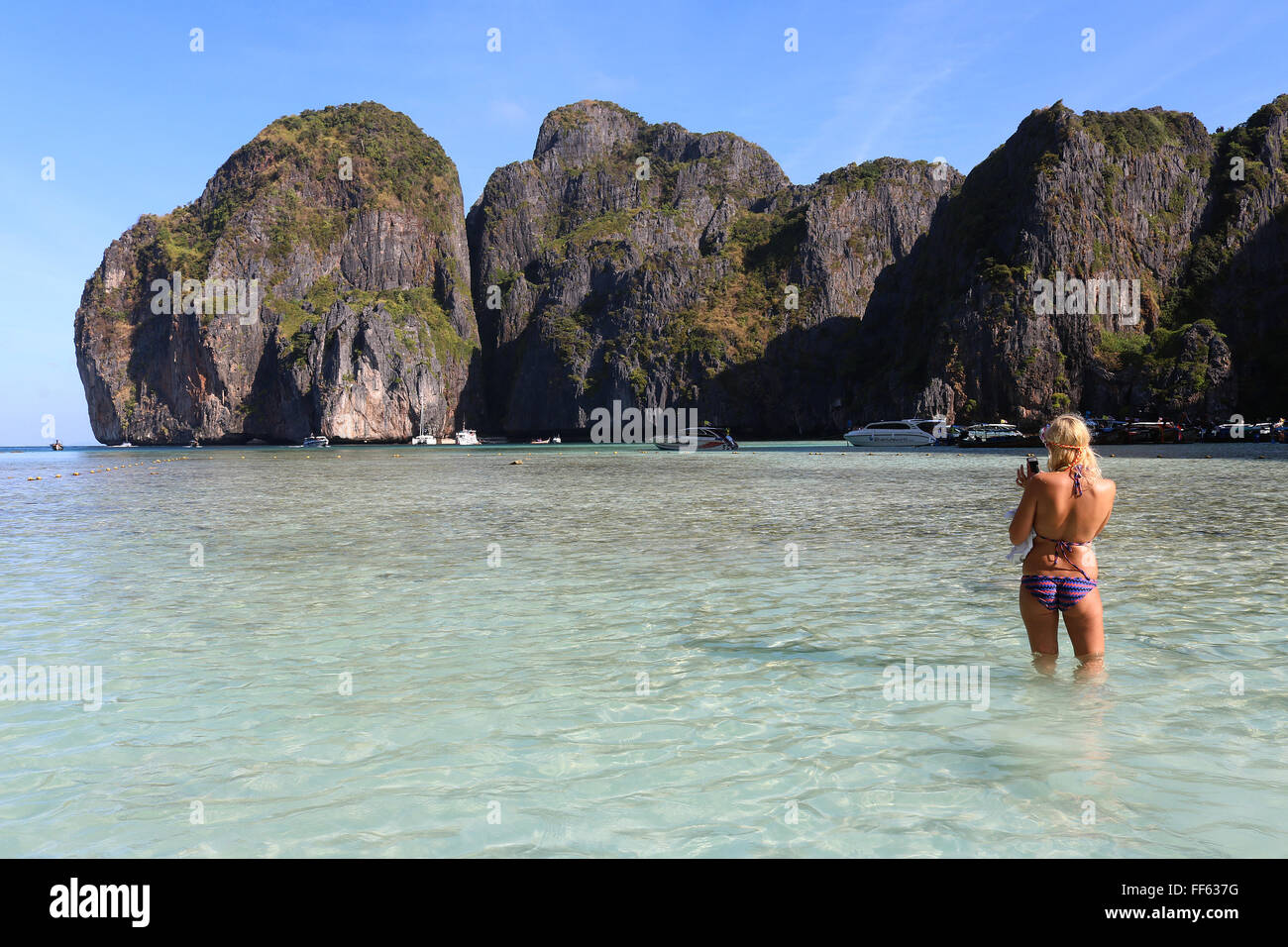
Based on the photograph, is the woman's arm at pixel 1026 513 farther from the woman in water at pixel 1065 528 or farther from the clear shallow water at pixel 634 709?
the clear shallow water at pixel 634 709

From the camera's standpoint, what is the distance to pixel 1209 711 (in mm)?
5836

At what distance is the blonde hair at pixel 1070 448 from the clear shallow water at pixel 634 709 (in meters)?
1.79

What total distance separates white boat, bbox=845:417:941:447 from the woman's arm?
92.2m

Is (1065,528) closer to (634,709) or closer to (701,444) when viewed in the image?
(634,709)

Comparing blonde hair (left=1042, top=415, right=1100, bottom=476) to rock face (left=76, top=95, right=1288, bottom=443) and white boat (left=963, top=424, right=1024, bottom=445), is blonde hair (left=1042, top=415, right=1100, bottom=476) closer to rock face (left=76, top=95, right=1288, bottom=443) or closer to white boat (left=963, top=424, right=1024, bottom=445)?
white boat (left=963, top=424, right=1024, bottom=445)

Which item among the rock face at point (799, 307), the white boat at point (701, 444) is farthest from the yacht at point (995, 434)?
the rock face at point (799, 307)

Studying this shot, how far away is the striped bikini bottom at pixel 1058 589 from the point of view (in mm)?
6223

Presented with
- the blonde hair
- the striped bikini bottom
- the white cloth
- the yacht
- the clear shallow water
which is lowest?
the clear shallow water

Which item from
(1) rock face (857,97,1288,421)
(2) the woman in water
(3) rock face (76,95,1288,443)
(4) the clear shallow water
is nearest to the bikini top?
(2) the woman in water

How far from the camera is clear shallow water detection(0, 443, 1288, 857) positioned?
14.0ft

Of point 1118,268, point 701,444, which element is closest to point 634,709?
point 701,444

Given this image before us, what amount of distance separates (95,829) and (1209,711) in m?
7.26

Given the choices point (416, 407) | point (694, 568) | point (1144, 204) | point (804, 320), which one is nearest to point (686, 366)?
point (804, 320)

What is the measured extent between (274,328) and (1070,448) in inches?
7772
